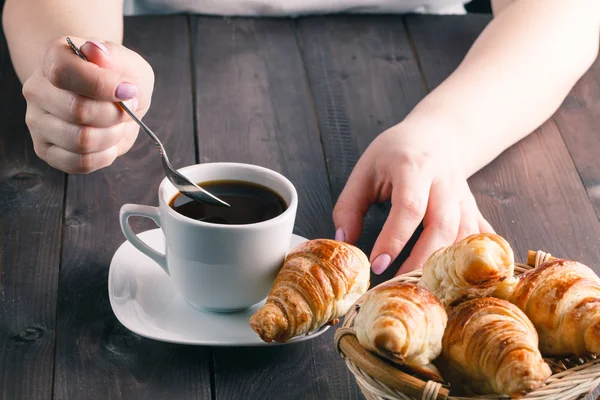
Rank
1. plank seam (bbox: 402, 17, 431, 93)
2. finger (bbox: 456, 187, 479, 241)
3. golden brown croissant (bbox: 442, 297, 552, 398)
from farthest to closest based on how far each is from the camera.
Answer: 1. plank seam (bbox: 402, 17, 431, 93)
2. finger (bbox: 456, 187, 479, 241)
3. golden brown croissant (bbox: 442, 297, 552, 398)

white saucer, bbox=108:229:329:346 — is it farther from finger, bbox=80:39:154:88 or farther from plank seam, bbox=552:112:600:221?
plank seam, bbox=552:112:600:221

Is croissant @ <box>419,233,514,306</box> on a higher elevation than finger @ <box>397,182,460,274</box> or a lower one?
higher

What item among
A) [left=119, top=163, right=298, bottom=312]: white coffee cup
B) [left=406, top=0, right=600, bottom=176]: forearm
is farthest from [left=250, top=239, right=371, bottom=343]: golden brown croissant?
[left=406, top=0, right=600, bottom=176]: forearm

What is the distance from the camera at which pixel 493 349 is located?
0.64 meters

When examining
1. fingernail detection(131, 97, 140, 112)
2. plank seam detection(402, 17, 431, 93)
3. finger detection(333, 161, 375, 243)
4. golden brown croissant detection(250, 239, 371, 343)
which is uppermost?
fingernail detection(131, 97, 140, 112)

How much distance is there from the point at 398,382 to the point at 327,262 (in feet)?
0.56

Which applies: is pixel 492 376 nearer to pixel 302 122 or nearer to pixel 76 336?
pixel 76 336

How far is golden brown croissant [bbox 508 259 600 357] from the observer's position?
2.24 ft

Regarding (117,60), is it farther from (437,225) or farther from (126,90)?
(437,225)

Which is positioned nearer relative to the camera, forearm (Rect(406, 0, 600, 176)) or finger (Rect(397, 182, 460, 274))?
finger (Rect(397, 182, 460, 274))

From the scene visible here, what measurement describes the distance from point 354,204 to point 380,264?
120 millimetres

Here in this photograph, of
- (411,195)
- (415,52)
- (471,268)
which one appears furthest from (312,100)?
(471,268)

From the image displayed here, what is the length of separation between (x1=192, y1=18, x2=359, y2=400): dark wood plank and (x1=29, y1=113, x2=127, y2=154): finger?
0.20 meters

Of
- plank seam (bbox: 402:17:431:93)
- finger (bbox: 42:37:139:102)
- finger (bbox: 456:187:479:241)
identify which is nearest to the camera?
finger (bbox: 42:37:139:102)
